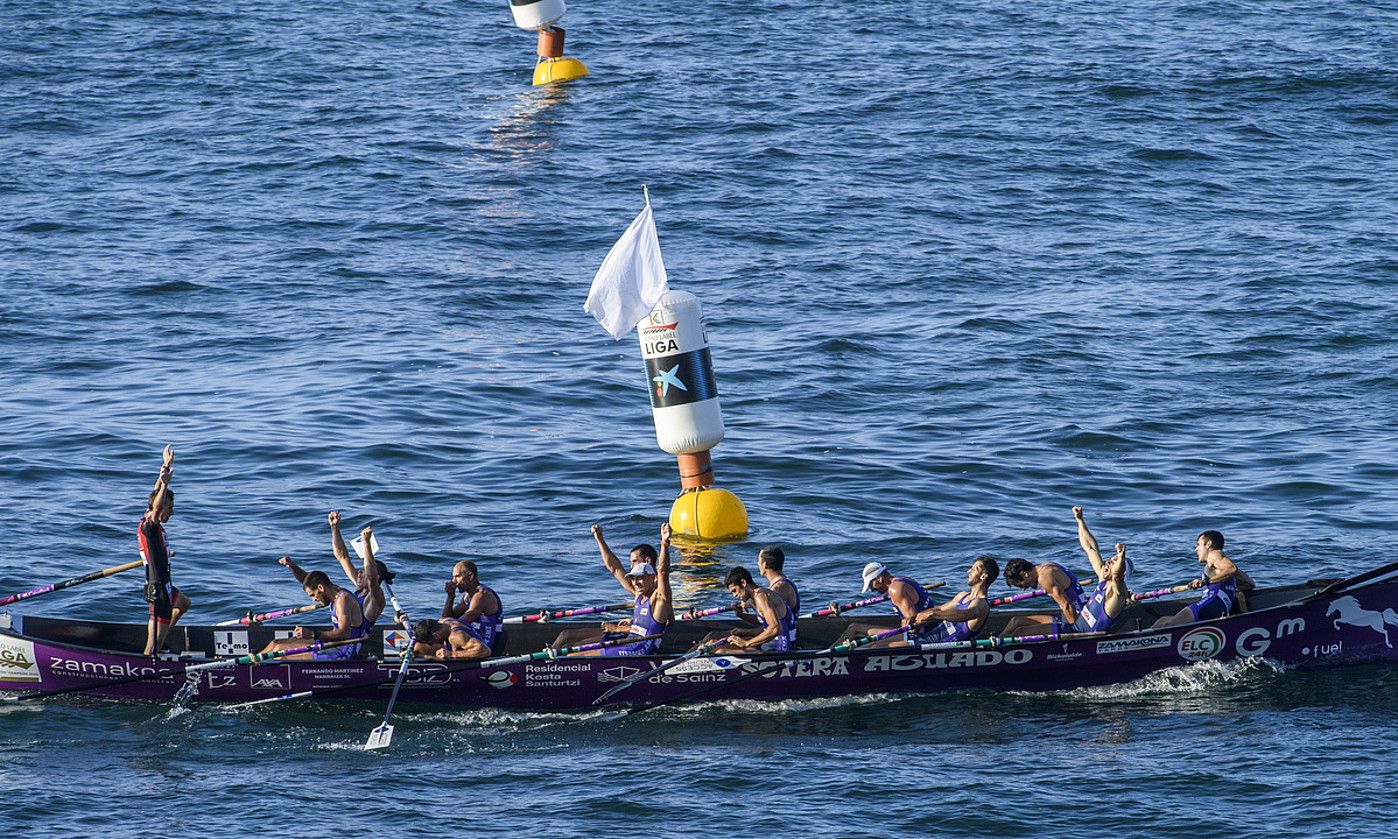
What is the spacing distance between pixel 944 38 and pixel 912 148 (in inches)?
366

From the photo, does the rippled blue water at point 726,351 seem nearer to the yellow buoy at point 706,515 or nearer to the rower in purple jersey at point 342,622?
the yellow buoy at point 706,515

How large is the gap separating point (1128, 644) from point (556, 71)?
1381 inches

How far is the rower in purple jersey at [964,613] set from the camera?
66.5ft

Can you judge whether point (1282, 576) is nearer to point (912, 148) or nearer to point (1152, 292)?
point (1152, 292)

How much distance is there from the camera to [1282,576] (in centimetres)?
2458

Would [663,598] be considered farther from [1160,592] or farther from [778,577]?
[1160,592]

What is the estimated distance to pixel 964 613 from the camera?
2036 cm

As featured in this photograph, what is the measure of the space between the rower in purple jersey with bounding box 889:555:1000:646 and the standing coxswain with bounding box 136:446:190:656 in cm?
849

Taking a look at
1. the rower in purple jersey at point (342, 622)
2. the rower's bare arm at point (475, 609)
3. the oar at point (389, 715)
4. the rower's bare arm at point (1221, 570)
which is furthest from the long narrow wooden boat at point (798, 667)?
the rower's bare arm at point (475, 609)

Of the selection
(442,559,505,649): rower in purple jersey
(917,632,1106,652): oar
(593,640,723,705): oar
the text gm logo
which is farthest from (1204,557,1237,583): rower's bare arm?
(442,559,505,649): rower in purple jersey

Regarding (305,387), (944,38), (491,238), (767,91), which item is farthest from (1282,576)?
(944,38)

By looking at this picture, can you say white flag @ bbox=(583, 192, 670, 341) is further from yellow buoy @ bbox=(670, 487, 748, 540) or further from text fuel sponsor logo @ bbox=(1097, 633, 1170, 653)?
text fuel sponsor logo @ bbox=(1097, 633, 1170, 653)

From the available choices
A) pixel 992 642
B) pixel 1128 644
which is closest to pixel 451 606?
pixel 992 642

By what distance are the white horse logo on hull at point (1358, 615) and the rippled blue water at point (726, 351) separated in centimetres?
55
